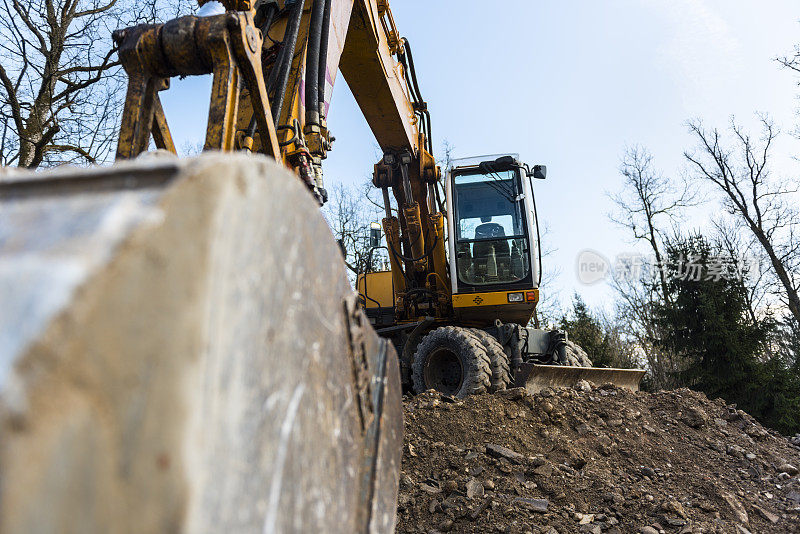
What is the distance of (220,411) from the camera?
2.13 feet

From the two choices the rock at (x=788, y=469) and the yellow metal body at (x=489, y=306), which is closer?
the rock at (x=788, y=469)

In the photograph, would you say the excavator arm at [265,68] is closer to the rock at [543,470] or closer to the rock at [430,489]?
the rock at [430,489]

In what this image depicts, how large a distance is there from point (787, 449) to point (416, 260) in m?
4.89

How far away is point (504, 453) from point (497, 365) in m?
2.31

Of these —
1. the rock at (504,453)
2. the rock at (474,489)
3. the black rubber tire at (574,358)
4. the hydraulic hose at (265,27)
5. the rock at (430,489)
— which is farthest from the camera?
the black rubber tire at (574,358)

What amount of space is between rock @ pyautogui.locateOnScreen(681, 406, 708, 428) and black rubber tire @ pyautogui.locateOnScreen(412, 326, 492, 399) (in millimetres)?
2094

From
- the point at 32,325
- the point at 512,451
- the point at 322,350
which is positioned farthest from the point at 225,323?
the point at 512,451

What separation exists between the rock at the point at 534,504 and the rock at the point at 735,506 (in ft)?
4.36

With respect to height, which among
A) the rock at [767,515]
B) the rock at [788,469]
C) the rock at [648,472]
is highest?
the rock at [648,472]

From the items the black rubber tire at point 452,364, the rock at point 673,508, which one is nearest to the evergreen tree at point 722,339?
the black rubber tire at point 452,364

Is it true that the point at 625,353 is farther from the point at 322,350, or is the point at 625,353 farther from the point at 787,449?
the point at 322,350

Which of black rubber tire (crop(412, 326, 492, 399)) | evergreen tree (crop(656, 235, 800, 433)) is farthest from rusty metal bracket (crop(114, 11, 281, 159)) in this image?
evergreen tree (crop(656, 235, 800, 433))

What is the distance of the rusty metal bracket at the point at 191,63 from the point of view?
1776mm

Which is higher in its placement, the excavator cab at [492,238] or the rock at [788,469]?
the excavator cab at [492,238]
